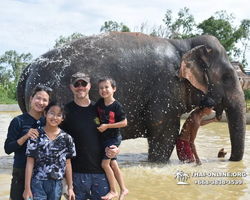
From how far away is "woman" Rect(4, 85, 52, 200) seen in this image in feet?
8.64

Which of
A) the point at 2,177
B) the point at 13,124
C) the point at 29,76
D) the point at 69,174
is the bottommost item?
the point at 2,177

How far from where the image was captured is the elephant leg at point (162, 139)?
5203mm

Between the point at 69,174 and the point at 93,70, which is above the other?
the point at 93,70

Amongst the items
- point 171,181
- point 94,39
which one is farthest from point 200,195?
point 94,39

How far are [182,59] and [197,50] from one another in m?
0.30

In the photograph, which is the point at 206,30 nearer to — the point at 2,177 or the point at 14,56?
the point at 2,177

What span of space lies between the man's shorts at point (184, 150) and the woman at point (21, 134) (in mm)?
3167

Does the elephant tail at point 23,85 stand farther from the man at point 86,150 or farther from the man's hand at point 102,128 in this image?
the man's hand at point 102,128

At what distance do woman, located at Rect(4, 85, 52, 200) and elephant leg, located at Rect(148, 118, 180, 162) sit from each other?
8.69 feet

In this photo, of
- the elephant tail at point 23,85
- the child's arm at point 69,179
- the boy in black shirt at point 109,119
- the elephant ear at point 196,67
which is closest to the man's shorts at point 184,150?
the elephant ear at point 196,67

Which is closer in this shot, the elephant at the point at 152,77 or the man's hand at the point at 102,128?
the man's hand at the point at 102,128

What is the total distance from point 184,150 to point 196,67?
1292mm

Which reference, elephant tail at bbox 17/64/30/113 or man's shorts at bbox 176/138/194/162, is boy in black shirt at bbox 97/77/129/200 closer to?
elephant tail at bbox 17/64/30/113

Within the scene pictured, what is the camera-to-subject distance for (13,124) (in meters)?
2.67
